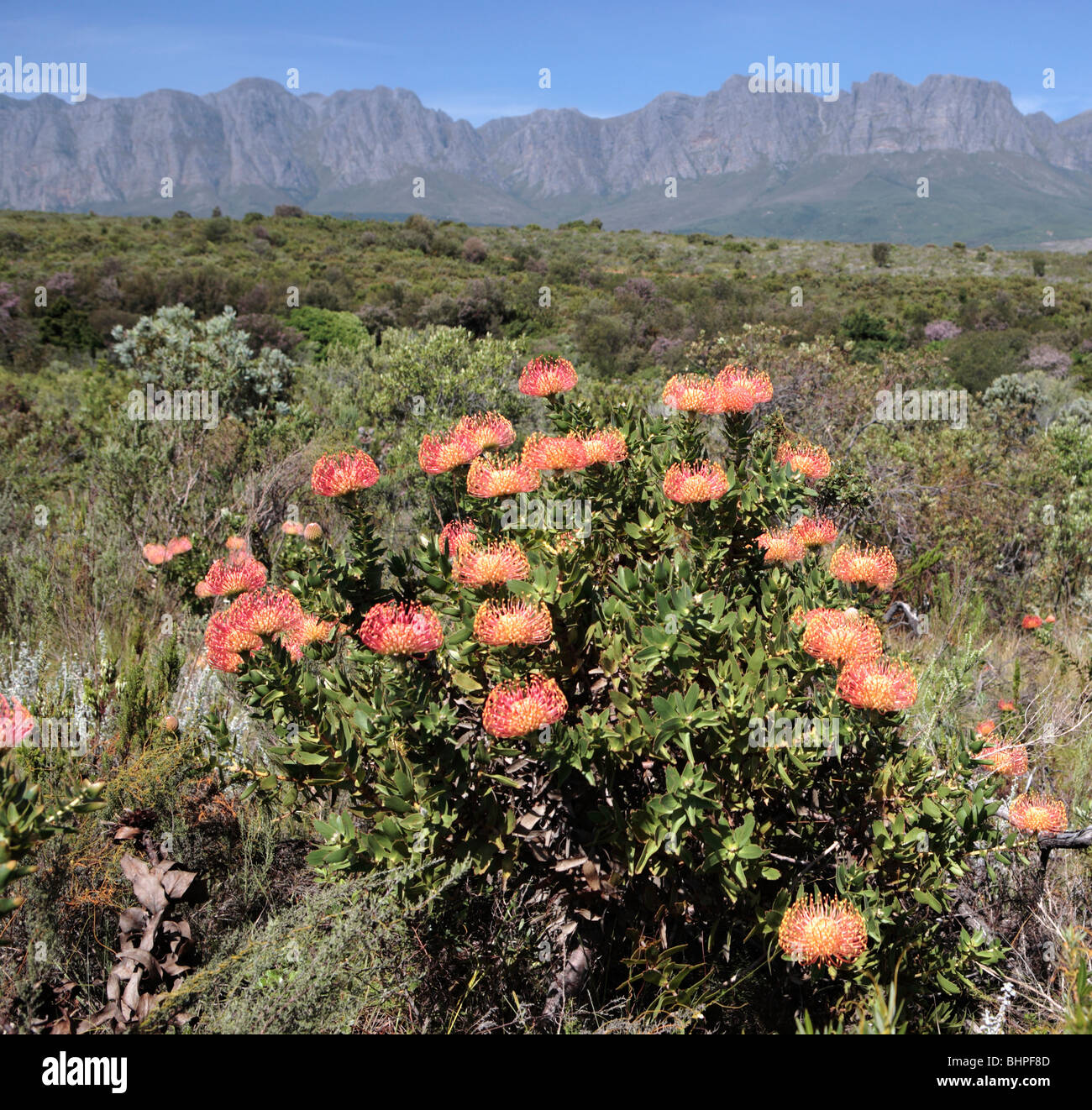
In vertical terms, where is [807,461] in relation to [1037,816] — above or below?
above

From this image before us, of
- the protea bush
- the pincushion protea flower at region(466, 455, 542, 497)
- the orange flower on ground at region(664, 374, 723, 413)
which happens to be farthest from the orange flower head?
the orange flower on ground at region(664, 374, 723, 413)

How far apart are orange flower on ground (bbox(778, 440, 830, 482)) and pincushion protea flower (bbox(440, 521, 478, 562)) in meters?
0.91

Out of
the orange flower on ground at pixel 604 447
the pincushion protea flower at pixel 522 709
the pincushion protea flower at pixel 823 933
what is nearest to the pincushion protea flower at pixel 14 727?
the pincushion protea flower at pixel 522 709

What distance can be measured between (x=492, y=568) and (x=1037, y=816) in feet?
5.35

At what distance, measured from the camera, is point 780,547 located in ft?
6.99

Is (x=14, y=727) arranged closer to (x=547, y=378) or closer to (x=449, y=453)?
(x=449, y=453)

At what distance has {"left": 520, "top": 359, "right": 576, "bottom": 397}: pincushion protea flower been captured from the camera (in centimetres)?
227

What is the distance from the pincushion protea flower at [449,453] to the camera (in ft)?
6.75

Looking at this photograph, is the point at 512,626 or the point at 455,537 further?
the point at 455,537

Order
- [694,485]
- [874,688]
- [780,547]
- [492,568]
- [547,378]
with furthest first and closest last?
[547,378] → [780,547] → [694,485] → [492,568] → [874,688]

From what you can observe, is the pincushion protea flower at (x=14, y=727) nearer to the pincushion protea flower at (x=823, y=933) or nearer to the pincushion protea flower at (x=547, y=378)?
the pincushion protea flower at (x=547, y=378)

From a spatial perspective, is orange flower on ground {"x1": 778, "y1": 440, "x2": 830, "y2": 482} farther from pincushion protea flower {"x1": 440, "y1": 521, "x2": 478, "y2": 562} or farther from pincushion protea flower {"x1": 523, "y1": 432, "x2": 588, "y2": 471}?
pincushion protea flower {"x1": 440, "y1": 521, "x2": 478, "y2": 562}

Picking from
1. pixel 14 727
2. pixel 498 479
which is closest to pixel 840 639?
pixel 498 479

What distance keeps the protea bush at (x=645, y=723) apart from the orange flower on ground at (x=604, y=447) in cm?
1
